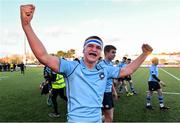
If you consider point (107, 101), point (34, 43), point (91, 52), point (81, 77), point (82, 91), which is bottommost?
point (107, 101)

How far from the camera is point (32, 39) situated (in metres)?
3.67

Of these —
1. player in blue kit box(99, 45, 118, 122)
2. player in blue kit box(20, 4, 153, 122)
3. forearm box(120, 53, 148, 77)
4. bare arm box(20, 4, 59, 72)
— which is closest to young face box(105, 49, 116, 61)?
player in blue kit box(99, 45, 118, 122)

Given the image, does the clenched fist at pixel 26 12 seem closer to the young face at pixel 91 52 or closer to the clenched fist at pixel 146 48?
the young face at pixel 91 52

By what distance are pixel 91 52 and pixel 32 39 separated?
2.31 ft

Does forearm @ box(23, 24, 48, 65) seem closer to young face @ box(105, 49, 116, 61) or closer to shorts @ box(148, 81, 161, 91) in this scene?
young face @ box(105, 49, 116, 61)

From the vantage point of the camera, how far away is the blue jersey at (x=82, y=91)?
3.82m

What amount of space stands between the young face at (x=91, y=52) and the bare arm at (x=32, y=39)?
37cm

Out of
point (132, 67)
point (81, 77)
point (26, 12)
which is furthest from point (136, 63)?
point (26, 12)

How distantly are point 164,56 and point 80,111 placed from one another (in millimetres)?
113553

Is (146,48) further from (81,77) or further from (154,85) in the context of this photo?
(154,85)

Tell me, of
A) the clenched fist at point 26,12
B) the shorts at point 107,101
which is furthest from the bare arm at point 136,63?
the shorts at point 107,101

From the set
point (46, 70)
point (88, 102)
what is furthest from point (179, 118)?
point (88, 102)

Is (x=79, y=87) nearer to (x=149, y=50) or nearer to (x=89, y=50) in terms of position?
(x=89, y=50)

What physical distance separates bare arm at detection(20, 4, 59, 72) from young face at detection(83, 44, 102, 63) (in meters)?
0.37
